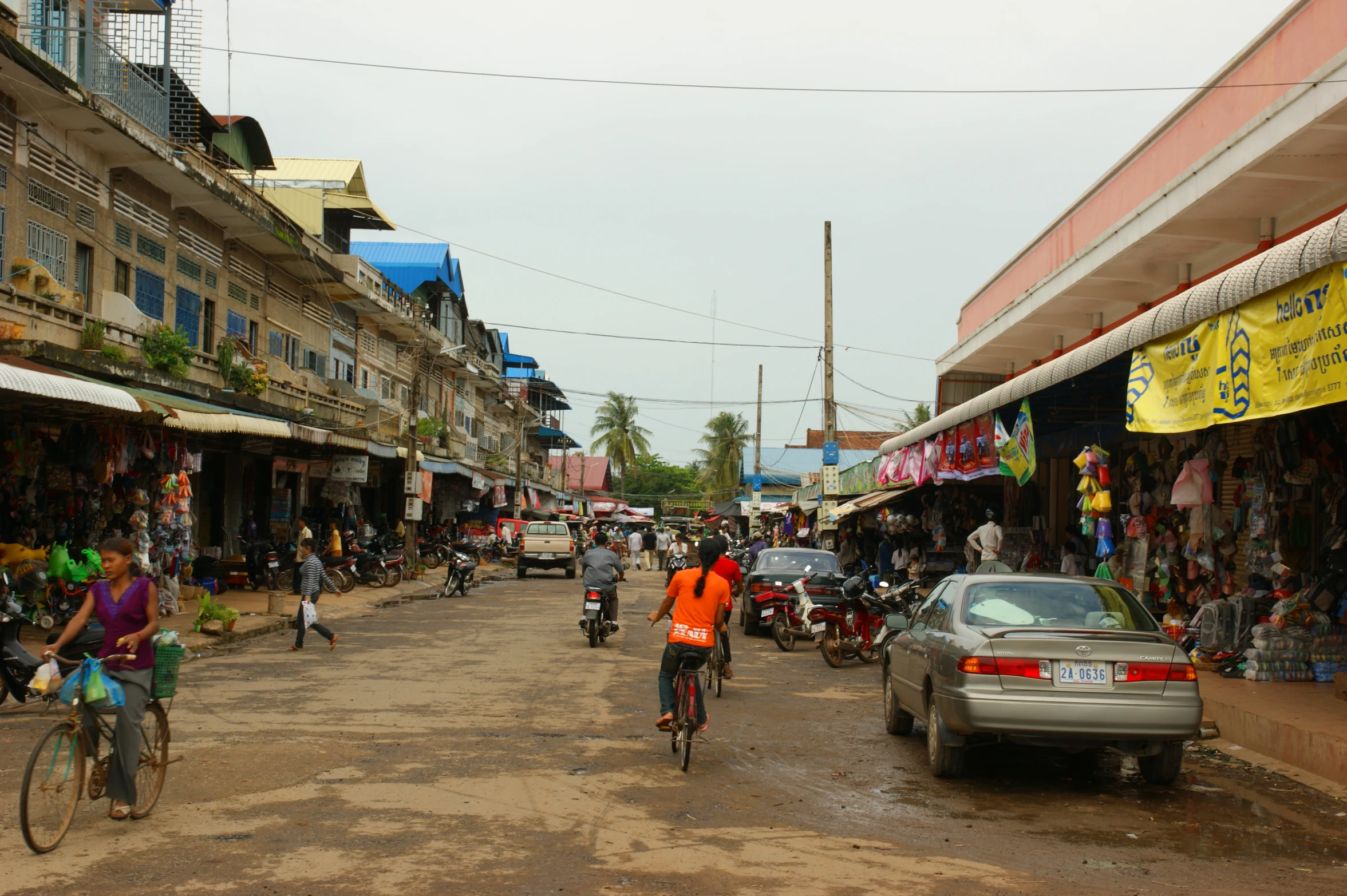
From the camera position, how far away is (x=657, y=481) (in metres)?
116

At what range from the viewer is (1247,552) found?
12.2m

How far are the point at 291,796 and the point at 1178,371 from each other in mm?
7852

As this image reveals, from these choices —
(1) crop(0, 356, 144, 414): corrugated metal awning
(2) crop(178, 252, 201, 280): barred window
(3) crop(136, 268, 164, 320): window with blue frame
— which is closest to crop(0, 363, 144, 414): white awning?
(1) crop(0, 356, 144, 414): corrugated metal awning

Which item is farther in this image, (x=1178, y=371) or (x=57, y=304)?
(x=57, y=304)

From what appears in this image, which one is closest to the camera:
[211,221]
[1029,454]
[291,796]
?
[291,796]

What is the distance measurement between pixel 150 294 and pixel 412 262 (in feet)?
85.3

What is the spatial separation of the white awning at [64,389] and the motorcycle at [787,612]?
31.3ft

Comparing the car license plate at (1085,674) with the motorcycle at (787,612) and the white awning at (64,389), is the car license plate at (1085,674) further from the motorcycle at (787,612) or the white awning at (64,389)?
the white awning at (64,389)

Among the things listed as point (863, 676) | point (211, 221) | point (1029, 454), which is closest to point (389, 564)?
point (211, 221)

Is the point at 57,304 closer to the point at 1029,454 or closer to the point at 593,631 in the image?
the point at 593,631

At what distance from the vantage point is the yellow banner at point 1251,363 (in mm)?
7598

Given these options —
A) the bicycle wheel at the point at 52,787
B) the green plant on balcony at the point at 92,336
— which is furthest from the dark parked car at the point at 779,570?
the bicycle wheel at the point at 52,787

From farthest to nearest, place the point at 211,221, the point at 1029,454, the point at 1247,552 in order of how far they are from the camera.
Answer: the point at 211,221 < the point at 1029,454 < the point at 1247,552

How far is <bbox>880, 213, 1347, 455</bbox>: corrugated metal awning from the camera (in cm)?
752
